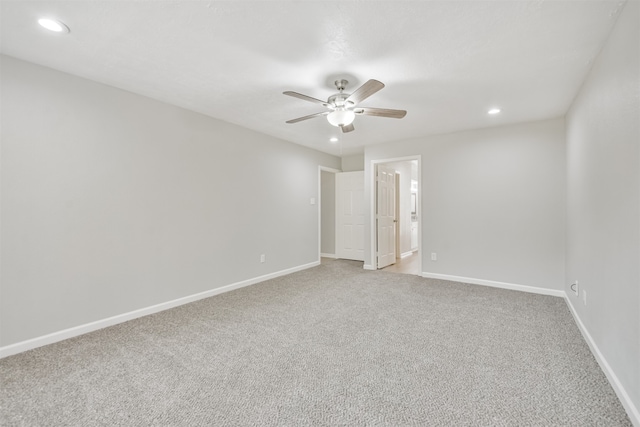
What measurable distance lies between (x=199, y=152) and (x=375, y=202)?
10.4 feet

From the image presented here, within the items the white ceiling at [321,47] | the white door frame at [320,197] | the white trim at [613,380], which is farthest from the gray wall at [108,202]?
the white trim at [613,380]

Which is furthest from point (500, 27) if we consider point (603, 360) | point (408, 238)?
point (408, 238)

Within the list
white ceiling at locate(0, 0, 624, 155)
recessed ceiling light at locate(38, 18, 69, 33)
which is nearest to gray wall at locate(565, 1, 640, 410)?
white ceiling at locate(0, 0, 624, 155)

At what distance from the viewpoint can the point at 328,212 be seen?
6828mm

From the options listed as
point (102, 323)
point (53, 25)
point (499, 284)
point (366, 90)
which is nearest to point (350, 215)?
point (499, 284)

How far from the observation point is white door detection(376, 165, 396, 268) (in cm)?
547

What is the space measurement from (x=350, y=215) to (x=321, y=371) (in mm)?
4622

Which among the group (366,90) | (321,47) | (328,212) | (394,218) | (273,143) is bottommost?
(394,218)

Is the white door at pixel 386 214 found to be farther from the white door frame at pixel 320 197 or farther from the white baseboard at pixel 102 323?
the white baseboard at pixel 102 323

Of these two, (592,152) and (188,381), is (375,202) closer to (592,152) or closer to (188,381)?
(592,152)

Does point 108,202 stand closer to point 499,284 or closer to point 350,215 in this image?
point 350,215

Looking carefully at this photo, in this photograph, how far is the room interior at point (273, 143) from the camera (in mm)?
1814

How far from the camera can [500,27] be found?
192cm

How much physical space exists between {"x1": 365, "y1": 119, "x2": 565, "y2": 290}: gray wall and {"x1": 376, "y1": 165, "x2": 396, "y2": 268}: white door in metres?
0.80
